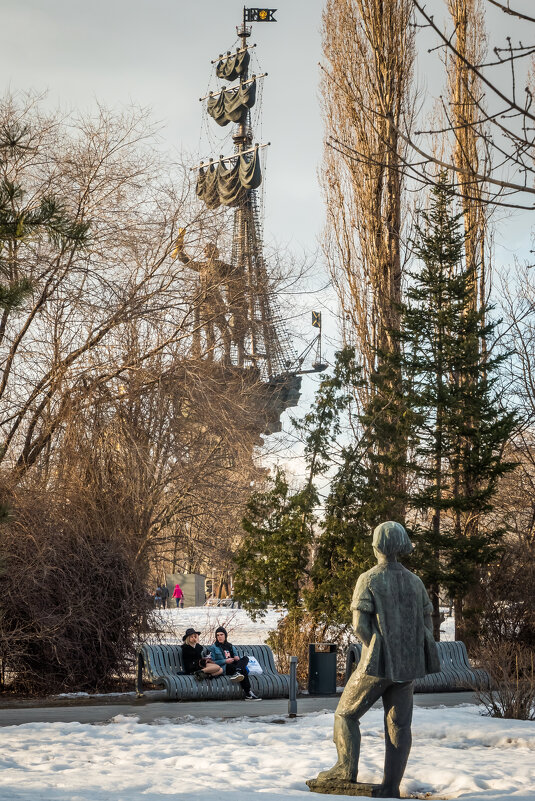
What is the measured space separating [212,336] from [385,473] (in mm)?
4190

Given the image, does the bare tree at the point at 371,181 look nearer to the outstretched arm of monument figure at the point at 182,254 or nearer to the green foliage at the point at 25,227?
the outstretched arm of monument figure at the point at 182,254

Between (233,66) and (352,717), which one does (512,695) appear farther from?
(233,66)

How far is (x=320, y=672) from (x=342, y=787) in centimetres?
689

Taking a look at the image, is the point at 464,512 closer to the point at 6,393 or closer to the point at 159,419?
the point at 159,419

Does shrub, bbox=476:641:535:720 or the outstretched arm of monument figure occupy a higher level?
the outstretched arm of monument figure

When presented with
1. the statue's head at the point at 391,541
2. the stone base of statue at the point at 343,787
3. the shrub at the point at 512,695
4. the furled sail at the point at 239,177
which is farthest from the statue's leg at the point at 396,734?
the furled sail at the point at 239,177

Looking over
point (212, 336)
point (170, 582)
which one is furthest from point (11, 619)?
point (170, 582)

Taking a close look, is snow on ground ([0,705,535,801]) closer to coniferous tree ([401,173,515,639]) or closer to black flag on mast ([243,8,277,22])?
coniferous tree ([401,173,515,639])

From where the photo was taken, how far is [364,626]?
6.96 m

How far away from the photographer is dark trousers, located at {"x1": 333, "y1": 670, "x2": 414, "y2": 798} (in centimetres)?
699

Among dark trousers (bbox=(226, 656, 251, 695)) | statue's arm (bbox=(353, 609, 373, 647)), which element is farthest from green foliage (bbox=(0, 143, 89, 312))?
dark trousers (bbox=(226, 656, 251, 695))

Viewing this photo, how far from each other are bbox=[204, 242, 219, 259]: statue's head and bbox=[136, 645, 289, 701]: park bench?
6855 millimetres

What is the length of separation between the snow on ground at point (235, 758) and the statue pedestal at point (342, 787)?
0.42ft

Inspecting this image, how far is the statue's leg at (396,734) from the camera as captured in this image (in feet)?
23.0
